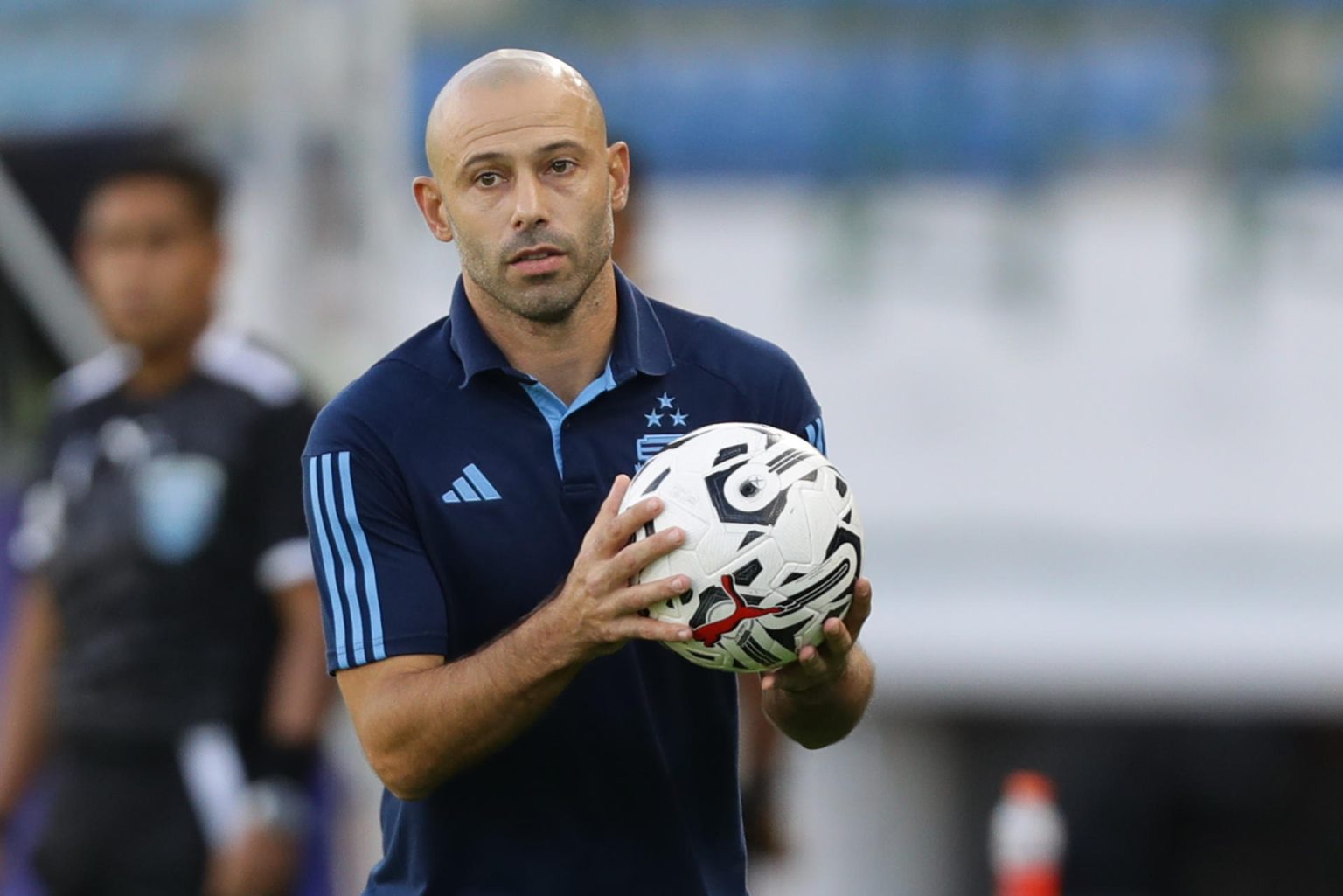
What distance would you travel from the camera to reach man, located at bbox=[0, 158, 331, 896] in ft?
23.1

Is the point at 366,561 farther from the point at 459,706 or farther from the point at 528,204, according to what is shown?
the point at 528,204

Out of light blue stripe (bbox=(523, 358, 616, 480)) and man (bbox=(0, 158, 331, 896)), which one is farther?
man (bbox=(0, 158, 331, 896))

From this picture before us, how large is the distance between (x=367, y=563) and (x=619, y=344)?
1.87 ft

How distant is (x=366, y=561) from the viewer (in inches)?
158

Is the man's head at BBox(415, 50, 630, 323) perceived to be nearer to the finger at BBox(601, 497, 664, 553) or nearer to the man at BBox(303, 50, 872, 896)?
the man at BBox(303, 50, 872, 896)

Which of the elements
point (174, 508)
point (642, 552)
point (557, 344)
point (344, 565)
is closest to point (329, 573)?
point (344, 565)

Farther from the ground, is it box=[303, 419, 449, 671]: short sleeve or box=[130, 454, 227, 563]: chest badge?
box=[130, 454, 227, 563]: chest badge

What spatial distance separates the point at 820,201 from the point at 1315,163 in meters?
2.87

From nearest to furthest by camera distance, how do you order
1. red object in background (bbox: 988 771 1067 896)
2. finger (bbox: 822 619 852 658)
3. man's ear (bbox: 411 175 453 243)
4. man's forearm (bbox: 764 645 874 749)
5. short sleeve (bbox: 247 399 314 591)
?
1. finger (bbox: 822 619 852 658)
2. man's forearm (bbox: 764 645 874 749)
3. man's ear (bbox: 411 175 453 243)
4. red object in background (bbox: 988 771 1067 896)
5. short sleeve (bbox: 247 399 314 591)

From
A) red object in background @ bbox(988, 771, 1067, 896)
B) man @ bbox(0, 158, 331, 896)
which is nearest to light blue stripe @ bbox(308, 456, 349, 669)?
man @ bbox(0, 158, 331, 896)

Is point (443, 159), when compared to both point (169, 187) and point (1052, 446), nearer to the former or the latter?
point (169, 187)

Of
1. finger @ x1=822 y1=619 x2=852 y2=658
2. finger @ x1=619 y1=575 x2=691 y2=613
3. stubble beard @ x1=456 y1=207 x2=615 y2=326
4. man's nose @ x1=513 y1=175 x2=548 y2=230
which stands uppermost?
man's nose @ x1=513 y1=175 x2=548 y2=230

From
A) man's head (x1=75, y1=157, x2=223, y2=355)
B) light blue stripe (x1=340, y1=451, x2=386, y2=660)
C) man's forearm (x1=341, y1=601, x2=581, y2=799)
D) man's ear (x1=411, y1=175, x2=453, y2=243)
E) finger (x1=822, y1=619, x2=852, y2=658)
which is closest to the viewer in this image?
man's forearm (x1=341, y1=601, x2=581, y2=799)

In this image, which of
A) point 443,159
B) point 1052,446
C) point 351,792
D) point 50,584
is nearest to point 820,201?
point 1052,446
